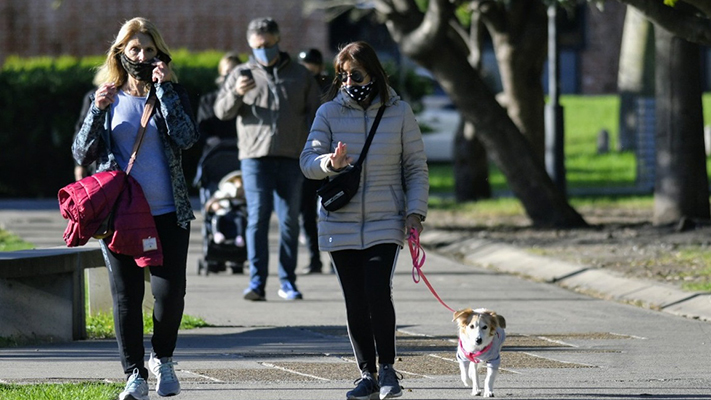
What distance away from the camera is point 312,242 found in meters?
12.3

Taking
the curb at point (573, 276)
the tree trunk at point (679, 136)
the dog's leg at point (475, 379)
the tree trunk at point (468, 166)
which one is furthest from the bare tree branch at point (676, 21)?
the tree trunk at point (468, 166)

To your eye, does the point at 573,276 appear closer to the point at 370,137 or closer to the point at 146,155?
the point at 370,137

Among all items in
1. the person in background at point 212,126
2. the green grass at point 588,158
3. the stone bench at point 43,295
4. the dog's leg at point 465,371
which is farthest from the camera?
the green grass at point 588,158

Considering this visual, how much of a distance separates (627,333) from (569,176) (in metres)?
15.4

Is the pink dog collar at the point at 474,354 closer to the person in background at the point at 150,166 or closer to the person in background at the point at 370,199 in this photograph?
the person in background at the point at 370,199

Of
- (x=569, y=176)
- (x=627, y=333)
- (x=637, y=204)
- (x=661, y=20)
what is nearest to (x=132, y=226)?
(x=627, y=333)

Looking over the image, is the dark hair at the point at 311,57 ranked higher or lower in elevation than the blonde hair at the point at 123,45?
higher

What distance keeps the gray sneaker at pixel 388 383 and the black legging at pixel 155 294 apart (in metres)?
1.00

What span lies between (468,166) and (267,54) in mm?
9057

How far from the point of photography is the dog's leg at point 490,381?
6406 millimetres

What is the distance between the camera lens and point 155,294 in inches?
259

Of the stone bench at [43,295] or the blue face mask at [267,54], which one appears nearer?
the stone bench at [43,295]

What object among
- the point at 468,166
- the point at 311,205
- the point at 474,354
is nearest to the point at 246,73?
the point at 311,205

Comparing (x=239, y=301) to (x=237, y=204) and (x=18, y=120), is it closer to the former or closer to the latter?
(x=237, y=204)
